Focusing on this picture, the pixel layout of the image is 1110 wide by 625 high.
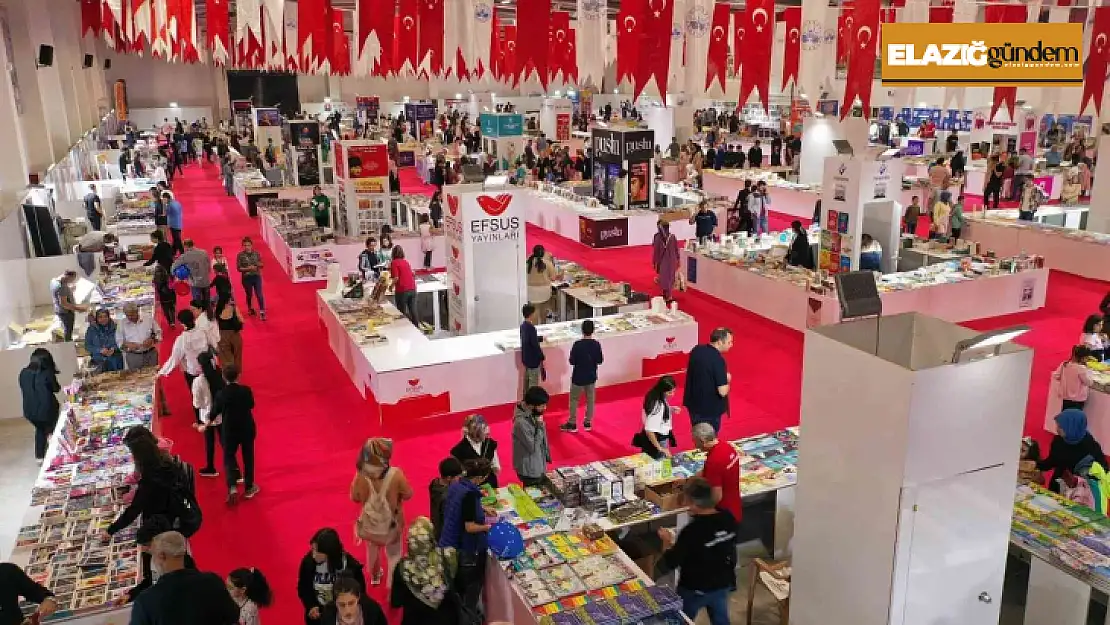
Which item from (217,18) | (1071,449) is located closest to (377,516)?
(1071,449)

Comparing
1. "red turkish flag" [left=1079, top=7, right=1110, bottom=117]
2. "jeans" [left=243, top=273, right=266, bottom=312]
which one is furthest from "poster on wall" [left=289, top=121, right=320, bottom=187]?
"red turkish flag" [left=1079, top=7, right=1110, bottom=117]

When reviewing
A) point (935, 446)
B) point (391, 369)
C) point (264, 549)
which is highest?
point (935, 446)

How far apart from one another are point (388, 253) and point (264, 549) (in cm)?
725

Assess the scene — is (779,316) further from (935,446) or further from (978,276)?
(935,446)

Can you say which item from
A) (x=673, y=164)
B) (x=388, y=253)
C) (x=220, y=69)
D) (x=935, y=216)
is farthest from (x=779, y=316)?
(x=220, y=69)

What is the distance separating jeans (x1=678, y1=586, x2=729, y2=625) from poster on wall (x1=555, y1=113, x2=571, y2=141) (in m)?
27.3

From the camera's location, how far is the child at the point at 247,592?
14.8 ft

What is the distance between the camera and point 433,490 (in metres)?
5.72

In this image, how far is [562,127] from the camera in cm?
3125

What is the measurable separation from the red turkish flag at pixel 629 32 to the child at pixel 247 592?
20.8ft

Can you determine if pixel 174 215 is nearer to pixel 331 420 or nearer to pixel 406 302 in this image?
pixel 406 302

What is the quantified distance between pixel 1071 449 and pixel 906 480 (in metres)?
3.21

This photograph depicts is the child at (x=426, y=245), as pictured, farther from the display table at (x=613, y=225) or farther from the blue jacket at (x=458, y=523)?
the blue jacket at (x=458, y=523)

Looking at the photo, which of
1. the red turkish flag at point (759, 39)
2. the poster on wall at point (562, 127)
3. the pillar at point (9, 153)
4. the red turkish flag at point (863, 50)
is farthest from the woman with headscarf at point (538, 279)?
the poster on wall at point (562, 127)
